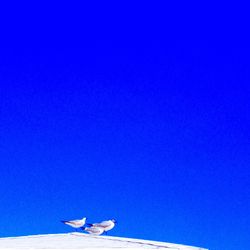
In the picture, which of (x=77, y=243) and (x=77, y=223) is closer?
(x=77, y=243)

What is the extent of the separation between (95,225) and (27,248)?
4.07 m

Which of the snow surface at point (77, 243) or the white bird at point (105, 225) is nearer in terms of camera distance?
the snow surface at point (77, 243)

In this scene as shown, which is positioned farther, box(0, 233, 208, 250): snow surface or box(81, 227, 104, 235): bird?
box(81, 227, 104, 235): bird

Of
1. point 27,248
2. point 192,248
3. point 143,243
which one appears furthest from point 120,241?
point 27,248

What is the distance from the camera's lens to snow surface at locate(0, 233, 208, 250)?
1466 centimetres

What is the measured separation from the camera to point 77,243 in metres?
15.5

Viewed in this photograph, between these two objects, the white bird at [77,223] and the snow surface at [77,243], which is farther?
the white bird at [77,223]

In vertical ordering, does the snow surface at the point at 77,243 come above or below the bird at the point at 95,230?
below

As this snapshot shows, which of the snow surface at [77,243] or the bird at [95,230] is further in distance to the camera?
the bird at [95,230]

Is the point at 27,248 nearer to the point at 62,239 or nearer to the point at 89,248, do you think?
the point at 89,248

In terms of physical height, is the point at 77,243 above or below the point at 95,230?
below

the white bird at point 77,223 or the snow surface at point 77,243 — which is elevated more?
the white bird at point 77,223

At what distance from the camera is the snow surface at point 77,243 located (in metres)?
14.7

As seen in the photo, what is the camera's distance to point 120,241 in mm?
16672
